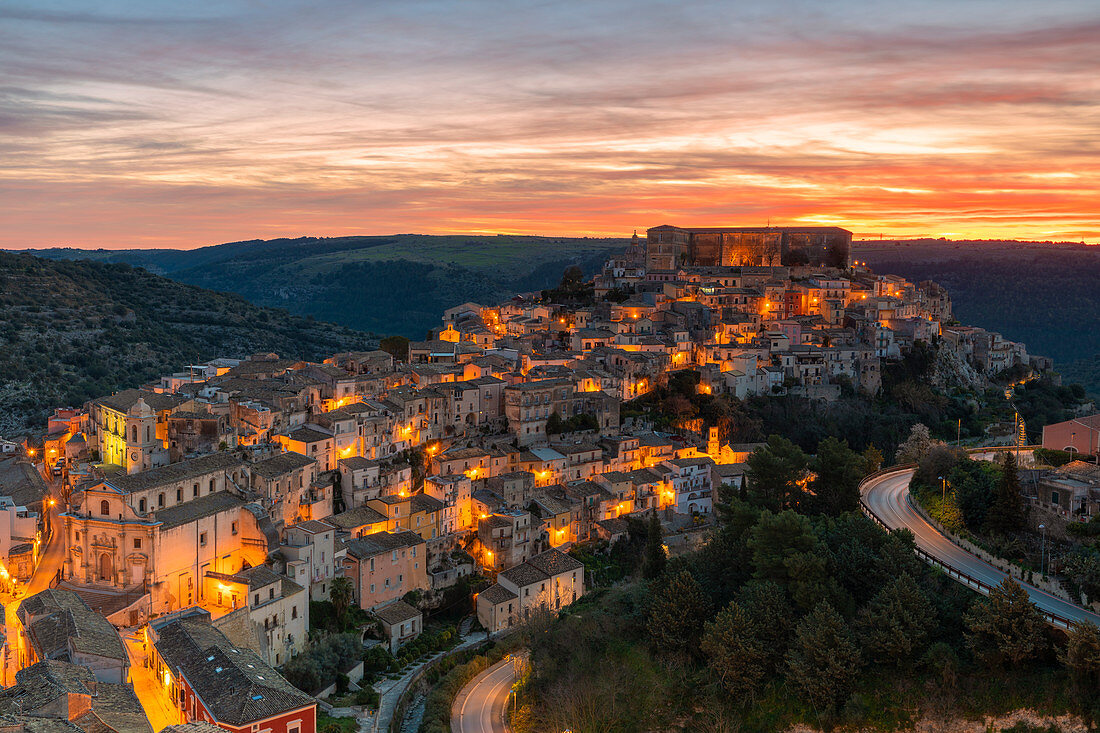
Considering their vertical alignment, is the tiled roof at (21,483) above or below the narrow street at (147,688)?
above

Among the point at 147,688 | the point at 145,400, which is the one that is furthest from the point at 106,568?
the point at 145,400

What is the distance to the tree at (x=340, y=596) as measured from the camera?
1244 inches

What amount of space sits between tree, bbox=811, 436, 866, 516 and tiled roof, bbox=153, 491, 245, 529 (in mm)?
20683

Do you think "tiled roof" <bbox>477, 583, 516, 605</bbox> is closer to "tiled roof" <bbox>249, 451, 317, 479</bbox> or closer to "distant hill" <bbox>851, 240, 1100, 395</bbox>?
"tiled roof" <bbox>249, 451, 317, 479</bbox>

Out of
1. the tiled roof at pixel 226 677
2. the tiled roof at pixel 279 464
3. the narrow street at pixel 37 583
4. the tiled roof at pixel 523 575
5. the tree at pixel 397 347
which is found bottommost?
the tiled roof at pixel 523 575

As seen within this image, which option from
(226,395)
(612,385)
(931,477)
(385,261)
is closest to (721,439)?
(612,385)

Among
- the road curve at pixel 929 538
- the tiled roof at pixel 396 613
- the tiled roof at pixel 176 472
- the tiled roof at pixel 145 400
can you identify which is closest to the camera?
the road curve at pixel 929 538

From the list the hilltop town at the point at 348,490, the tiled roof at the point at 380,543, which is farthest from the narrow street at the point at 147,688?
the tiled roof at the point at 380,543

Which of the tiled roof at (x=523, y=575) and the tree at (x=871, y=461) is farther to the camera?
the tree at (x=871, y=461)

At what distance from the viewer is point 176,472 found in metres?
30.7

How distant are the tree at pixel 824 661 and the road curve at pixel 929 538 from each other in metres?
3.85

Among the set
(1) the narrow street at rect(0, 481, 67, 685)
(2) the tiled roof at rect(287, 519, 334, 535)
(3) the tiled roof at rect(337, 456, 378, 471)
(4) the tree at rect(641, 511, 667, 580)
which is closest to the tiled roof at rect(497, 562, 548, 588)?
(4) the tree at rect(641, 511, 667, 580)

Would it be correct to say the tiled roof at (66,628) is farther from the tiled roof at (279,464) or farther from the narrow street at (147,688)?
the tiled roof at (279,464)

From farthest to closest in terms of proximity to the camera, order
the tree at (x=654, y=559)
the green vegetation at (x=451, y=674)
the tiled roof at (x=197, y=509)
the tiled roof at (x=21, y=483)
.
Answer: the tiled roof at (x=21, y=483), the tree at (x=654, y=559), the tiled roof at (x=197, y=509), the green vegetation at (x=451, y=674)
